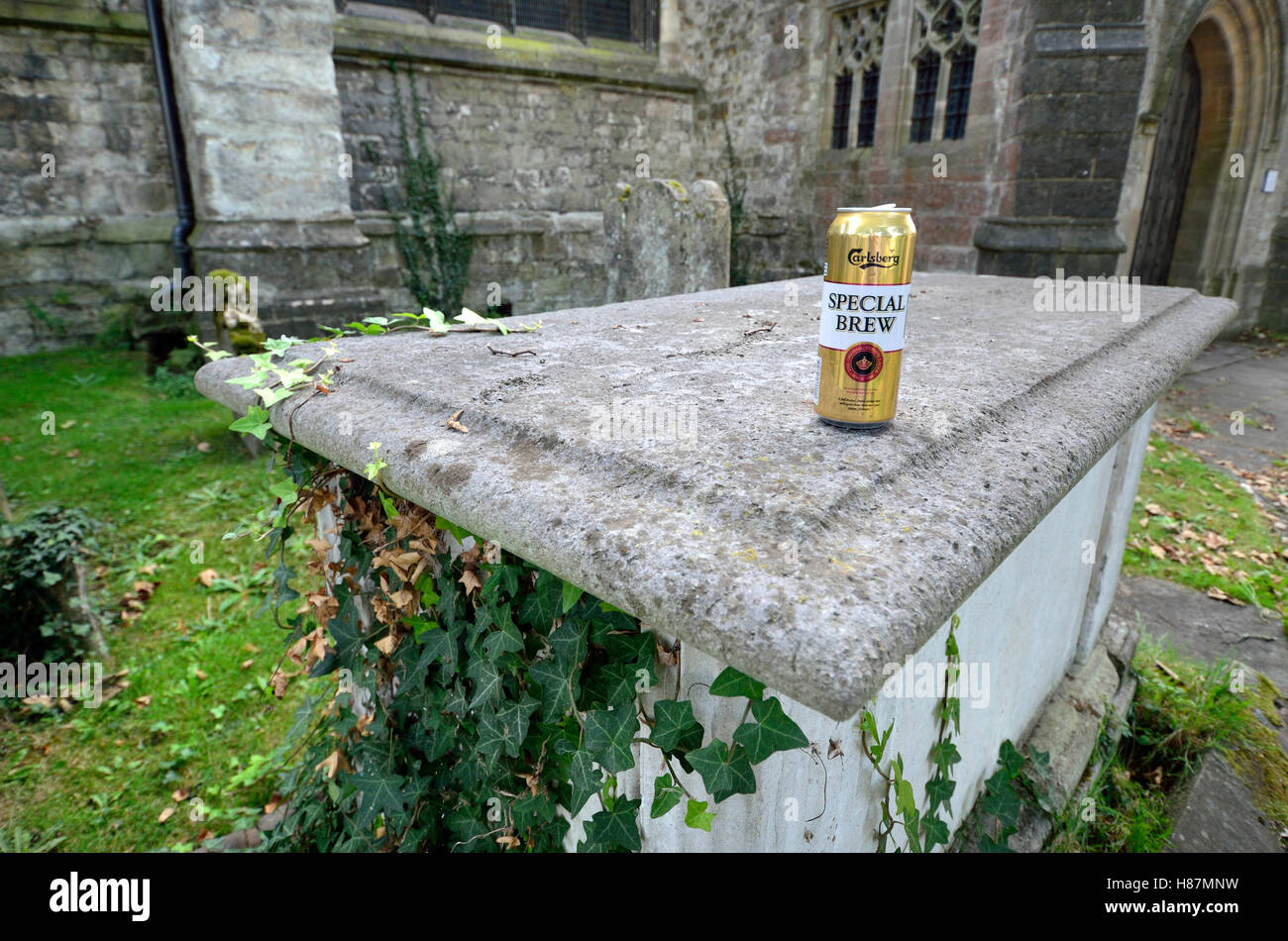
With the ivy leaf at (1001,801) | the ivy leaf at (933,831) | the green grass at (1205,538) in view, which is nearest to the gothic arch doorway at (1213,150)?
the green grass at (1205,538)

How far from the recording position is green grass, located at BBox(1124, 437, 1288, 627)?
372 centimetres

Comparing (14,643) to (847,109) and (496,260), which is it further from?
(847,109)

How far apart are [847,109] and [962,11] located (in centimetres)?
171

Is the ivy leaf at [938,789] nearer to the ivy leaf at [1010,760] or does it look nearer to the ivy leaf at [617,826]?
the ivy leaf at [1010,760]

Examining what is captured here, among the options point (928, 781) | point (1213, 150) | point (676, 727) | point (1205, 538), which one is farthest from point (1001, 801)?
point (1213, 150)

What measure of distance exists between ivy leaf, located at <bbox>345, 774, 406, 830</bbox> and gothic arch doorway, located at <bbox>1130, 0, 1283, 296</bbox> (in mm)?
9245

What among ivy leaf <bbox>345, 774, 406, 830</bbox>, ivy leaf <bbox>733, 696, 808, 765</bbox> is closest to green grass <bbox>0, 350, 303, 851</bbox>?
ivy leaf <bbox>345, 774, 406, 830</bbox>

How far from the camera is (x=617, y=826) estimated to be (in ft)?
3.81

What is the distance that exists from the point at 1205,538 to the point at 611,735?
14.7 ft

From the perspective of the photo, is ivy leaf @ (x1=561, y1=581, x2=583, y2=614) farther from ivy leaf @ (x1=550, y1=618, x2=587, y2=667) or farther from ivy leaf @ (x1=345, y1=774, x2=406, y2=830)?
ivy leaf @ (x1=345, y1=774, x2=406, y2=830)

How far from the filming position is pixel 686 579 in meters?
0.73

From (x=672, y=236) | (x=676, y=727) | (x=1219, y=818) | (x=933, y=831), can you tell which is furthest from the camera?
(x=672, y=236)

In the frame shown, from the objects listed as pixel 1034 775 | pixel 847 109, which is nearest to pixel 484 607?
pixel 1034 775

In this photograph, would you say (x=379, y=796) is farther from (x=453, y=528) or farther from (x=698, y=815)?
(x=698, y=815)
